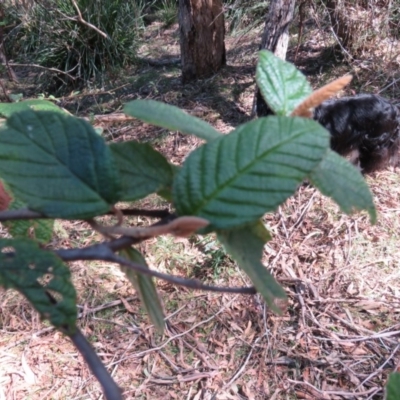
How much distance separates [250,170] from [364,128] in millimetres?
2347

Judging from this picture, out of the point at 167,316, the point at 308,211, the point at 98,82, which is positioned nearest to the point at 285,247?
the point at 308,211

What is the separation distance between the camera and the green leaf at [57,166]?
298 millimetres

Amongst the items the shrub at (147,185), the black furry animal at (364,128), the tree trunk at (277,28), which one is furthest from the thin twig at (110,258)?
the tree trunk at (277,28)

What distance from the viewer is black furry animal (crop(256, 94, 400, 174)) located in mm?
2348

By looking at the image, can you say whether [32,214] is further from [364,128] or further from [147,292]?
[364,128]

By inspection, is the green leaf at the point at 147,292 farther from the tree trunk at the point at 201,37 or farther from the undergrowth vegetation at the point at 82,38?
the undergrowth vegetation at the point at 82,38

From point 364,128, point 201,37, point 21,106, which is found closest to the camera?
point 21,106

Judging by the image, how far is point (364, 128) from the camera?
2.43 meters

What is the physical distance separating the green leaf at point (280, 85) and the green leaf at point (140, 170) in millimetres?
107

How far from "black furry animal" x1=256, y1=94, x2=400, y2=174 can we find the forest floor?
19 cm

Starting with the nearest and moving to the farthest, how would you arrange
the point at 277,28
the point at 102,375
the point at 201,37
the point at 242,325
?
the point at 102,375 → the point at 242,325 → the point at 277,28 → the point at 201,37

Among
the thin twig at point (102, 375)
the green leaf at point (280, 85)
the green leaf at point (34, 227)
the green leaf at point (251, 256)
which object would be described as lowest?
the green leaf at point (34, 227)

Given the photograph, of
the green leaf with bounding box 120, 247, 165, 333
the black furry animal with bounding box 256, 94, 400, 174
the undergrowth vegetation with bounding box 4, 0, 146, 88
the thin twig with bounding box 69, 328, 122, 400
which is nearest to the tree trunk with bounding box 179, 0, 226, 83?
the undergrowth vegetation with bounding box 4, 0, 146, 88

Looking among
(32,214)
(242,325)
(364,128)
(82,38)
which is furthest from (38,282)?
(82,38)
